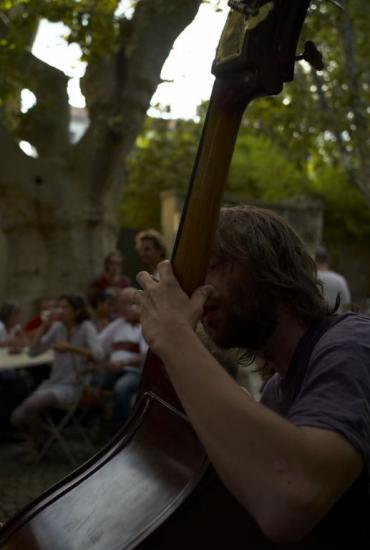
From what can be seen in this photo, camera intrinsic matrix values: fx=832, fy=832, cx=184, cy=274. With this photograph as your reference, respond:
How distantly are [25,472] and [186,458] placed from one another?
539 centimetres

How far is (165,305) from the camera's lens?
140 cm

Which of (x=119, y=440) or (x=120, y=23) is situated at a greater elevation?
(x=120, y=23)

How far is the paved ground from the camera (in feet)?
18.6

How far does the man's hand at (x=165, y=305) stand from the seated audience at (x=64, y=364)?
5572 millimetres

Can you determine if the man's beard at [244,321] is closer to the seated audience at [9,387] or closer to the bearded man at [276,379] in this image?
the bearded man at [276,379]

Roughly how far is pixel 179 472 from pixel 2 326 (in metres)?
7.09

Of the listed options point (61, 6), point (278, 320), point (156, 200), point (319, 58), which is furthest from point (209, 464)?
point (156, 200)

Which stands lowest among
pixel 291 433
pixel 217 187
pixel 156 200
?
pixel 156 200

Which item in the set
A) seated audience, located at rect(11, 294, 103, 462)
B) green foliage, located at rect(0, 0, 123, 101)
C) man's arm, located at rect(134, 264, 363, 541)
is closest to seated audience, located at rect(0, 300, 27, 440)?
seated audience, located at rect(11, 294, 103, 462)

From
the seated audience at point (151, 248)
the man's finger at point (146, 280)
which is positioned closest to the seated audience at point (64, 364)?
the seated audience at point (151, 248)

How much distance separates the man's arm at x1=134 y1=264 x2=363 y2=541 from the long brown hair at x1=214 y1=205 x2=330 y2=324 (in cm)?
37

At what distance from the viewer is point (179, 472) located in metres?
1.50

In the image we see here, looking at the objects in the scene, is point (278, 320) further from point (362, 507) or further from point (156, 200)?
point (156, 200)

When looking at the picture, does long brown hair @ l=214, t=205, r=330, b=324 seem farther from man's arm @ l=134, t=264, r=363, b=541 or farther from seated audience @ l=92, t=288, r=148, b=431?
seated audience @ l=92, t=288, r=148, b=431
